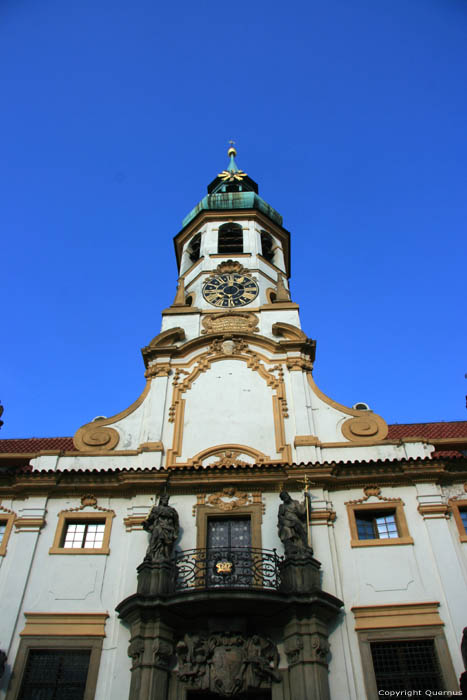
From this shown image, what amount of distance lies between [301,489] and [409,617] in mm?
3874

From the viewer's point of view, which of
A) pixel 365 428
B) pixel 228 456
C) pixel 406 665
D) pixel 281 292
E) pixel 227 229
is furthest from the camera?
pixel 227 229

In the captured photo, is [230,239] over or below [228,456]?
over

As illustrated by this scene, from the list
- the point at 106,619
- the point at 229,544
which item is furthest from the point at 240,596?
the point at 106,619

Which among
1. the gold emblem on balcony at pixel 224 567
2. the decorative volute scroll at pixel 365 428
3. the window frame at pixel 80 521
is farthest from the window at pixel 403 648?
the window frame at pixel 80 521

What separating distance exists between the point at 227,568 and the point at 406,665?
4.38 metres

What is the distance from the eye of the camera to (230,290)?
23.0m

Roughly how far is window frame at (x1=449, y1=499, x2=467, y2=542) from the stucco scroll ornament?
526cm

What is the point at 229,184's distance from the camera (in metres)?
31.8

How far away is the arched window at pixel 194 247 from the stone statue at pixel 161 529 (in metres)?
14.3

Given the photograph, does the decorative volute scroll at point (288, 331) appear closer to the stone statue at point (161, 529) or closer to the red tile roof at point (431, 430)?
the red tile roof at point (431, 430)

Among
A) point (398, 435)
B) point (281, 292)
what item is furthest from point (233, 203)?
point (398, 435)

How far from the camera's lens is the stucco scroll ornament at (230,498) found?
15.3m

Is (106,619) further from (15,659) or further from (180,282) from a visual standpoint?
(180,282)

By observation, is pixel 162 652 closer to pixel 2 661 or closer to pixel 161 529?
pixel 161 529
